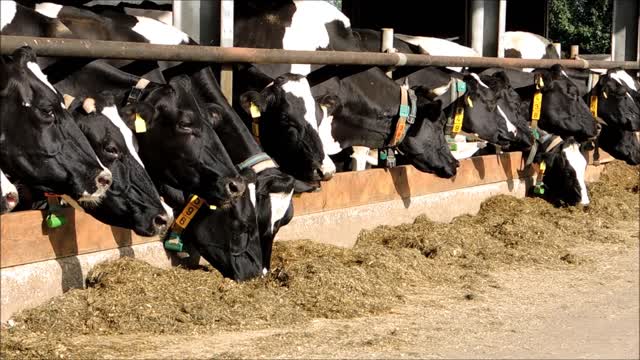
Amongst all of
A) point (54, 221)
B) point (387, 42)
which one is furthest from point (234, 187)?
point (387, 42)

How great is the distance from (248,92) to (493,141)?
3.32m

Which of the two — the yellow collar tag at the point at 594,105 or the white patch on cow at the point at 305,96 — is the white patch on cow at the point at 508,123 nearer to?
the yellow collar tag at the point at 594,105

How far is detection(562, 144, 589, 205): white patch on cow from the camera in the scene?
12.0 m

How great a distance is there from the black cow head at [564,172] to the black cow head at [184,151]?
5.92 m

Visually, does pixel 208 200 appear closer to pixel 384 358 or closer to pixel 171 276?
pixel 171 276

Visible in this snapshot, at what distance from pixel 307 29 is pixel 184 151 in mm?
2685

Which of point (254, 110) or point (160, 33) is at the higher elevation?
point (160, 33)

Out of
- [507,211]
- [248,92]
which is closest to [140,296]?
[248,92]

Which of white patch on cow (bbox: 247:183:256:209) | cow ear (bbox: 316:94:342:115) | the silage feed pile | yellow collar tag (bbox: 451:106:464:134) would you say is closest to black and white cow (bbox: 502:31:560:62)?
yellow collar tag (bbox: 451:106:464:134)

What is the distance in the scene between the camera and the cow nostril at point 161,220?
21.0 ft

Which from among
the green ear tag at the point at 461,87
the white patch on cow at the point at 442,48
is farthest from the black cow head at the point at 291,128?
the white patch on cow at the point at 442,48

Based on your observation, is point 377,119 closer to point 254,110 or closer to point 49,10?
point 254,110

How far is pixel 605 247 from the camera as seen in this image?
9695 mm

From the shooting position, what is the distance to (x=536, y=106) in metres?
11.9
